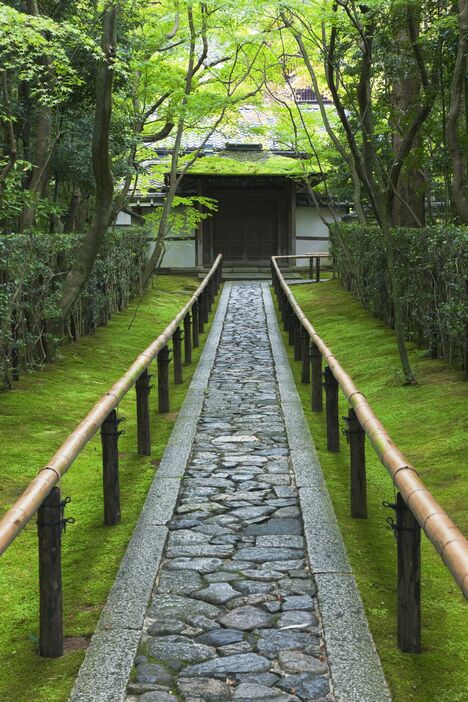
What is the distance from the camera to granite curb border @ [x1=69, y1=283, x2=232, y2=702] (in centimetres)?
362

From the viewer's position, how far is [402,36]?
1462 cm

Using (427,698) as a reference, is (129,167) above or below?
above

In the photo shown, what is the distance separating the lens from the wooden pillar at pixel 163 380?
9.19 meters

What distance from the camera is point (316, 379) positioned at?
9.43 metres

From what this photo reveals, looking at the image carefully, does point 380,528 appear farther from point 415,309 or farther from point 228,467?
point 415,309

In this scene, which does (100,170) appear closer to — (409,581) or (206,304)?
(206,304)

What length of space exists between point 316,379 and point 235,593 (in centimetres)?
504

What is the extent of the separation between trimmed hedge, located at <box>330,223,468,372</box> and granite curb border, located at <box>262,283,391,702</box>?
9.34 feet

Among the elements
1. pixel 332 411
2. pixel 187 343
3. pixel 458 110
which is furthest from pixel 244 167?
pixel 332 411

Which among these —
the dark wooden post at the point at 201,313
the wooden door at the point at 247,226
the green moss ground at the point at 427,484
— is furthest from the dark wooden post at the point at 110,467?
the wooden door at the point at 247,226

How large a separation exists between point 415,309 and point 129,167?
7888mm

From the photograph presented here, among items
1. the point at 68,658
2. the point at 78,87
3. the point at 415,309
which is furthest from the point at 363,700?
the point at 78,87

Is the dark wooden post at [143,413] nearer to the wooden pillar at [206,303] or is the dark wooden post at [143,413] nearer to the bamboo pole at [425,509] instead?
the bamboo pole at [425,509]

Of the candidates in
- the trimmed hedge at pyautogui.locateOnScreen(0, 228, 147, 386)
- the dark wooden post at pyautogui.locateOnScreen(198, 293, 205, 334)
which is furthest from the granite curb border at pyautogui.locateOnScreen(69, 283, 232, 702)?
the dark wooden post at pyautogui.locateOnScreen(198, 293, 205, 334)
